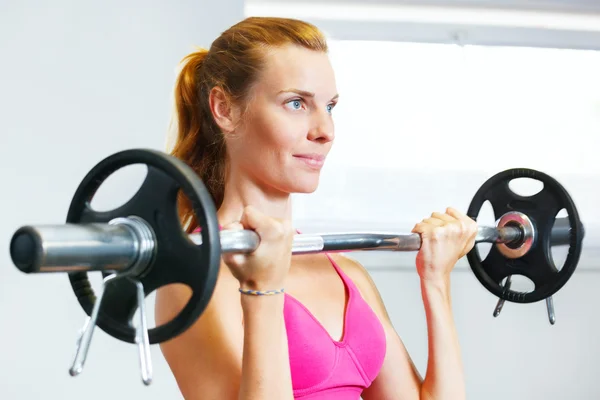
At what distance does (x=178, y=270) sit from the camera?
3.43ft

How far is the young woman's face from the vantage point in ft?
4.91

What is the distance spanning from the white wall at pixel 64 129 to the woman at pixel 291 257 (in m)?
1.06

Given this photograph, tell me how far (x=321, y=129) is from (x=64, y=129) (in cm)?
139

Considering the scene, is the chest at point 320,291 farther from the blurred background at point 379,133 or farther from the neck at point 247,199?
the blurred background at point 379,133

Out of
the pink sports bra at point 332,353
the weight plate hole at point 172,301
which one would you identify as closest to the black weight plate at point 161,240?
the weight plate hole at point 172,301

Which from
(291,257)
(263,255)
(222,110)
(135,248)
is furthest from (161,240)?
(222,110)

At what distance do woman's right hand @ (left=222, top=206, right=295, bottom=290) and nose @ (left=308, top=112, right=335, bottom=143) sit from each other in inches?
13.8

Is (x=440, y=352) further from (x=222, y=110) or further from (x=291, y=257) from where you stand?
(x=222, y=110)

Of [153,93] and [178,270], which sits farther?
[153,93]

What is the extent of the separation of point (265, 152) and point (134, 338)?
1.79 feet

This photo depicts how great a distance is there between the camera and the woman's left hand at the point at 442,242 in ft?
5.24

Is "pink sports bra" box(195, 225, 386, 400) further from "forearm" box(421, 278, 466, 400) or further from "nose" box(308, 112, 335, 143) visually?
"nose" box(308, 112, 335, 143)

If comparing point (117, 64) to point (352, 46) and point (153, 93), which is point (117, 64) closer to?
point (153, 93)

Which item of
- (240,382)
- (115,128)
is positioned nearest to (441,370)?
(240,382)
